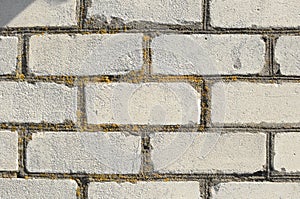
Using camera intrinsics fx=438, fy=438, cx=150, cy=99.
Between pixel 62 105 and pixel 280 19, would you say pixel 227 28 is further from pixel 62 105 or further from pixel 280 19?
pixel 62 105

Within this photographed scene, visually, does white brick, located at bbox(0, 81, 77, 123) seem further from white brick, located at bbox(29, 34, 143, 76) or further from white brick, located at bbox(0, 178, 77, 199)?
white brick, located at bbox(0, 178, 77, 199)

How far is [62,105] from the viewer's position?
1.19m

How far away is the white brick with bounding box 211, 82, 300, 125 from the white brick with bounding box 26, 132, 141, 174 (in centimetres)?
25

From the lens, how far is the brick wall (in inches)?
46.0

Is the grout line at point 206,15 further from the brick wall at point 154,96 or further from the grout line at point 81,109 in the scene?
the grout line at point 81,109

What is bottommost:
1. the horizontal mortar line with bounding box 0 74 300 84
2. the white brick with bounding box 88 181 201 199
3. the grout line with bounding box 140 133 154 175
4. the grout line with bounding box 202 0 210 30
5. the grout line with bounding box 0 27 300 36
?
the white brick with bounding box 88 181 201 199

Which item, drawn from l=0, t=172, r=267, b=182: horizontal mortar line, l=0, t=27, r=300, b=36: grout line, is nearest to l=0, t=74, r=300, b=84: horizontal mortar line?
l=0, t=27, r=300, b=36: grout line

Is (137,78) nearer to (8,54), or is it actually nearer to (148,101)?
(148,101)

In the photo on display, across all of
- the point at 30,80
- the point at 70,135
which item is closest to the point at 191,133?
the point at 70,135

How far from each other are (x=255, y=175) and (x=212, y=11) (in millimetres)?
456

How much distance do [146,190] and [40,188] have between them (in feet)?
0.96

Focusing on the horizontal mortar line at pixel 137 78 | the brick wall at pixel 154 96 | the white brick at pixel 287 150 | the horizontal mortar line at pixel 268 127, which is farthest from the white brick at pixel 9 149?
the white brick at pixel 287 150

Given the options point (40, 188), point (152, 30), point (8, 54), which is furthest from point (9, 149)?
point (152, 30)

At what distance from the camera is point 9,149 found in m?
1.20
